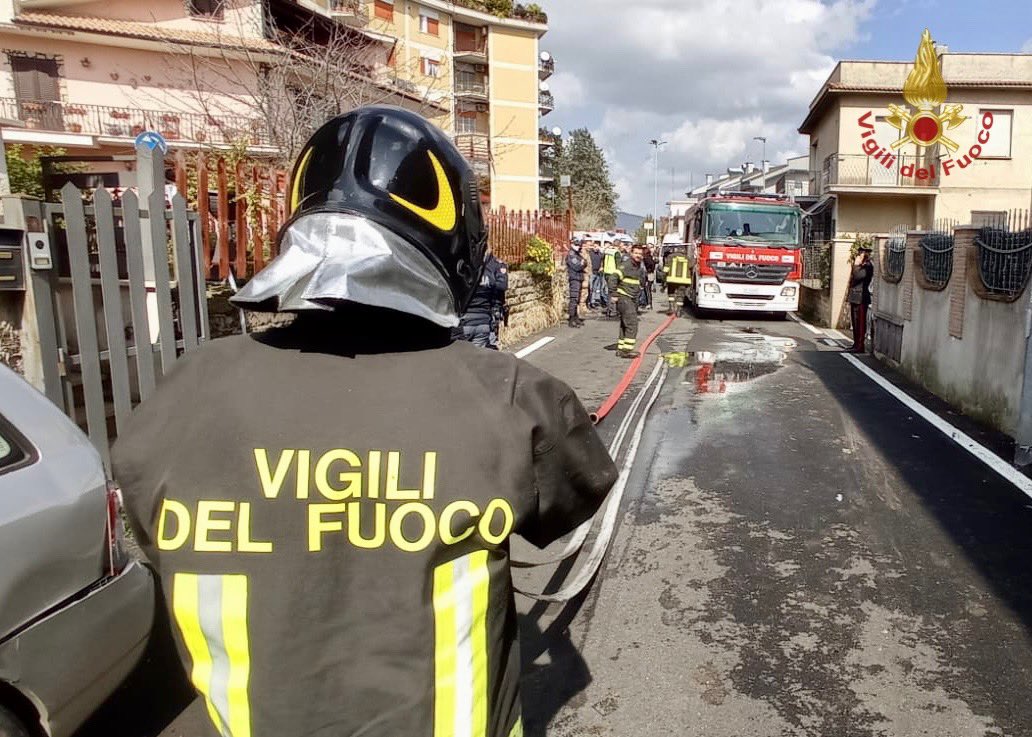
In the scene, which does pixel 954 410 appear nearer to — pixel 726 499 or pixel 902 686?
pixel 726 499

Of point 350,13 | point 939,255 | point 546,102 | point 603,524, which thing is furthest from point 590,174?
point 603,524

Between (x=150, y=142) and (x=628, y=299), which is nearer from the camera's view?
(x=150, y=142)

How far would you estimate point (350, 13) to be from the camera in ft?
99.8

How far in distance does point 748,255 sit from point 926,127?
10038mm

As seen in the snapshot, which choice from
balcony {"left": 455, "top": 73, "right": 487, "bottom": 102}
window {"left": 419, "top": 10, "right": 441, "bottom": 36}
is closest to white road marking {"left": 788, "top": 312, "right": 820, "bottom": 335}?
window {"left": 419, "top": 10, "right": 441, "bottom": 36}

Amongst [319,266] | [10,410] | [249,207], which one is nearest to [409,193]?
[319,266]

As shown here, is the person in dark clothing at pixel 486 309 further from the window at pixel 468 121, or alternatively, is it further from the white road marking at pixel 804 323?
the window at pixel 468 121

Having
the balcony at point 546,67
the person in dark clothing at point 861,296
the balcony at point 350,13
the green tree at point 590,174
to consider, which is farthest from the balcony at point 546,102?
the person in dark clothing at point 861,296

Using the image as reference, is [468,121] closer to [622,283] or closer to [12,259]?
[622,283]

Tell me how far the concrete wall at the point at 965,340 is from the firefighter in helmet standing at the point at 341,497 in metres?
7.09

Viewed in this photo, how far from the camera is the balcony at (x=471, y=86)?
48438 millimetres

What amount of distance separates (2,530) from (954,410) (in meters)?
9.15

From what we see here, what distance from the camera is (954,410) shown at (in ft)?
28.7

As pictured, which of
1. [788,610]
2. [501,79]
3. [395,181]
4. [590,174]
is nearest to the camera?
[395,181]
